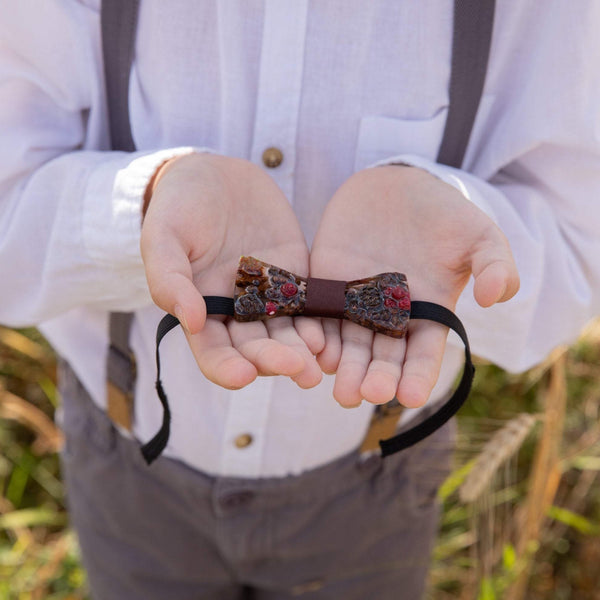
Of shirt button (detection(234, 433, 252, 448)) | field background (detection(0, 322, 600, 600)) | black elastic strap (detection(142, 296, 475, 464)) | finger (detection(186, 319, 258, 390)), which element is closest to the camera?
finger (detection(186, 319, 258, 390))

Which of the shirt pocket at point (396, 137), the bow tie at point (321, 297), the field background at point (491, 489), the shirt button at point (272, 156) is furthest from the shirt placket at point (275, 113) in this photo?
the field background at point (491, 489)

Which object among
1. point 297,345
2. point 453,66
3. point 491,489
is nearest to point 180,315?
point 297,345

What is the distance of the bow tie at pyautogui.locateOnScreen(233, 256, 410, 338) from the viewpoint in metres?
0.78

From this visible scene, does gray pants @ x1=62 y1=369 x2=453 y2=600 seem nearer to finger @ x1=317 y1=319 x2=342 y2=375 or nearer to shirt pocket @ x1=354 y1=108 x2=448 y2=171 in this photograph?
finger @ x1=317 y1=319 x2=342 y2=375

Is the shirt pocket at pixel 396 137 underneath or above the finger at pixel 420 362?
above

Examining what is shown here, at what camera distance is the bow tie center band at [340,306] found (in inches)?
30.6

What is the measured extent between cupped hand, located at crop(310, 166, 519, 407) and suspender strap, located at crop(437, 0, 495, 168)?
118 millimetres

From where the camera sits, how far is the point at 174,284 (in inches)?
27.4

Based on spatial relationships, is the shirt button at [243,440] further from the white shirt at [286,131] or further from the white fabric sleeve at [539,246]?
the white fabric sleeve at [539,246]

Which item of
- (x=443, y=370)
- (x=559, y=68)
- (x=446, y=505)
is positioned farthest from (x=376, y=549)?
(x=559, y=68)

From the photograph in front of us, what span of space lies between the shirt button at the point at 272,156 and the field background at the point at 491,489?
83cm

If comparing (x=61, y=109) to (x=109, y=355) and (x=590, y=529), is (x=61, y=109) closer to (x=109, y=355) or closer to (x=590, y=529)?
(x=109, y=355)

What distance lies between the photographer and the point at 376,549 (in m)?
1.25

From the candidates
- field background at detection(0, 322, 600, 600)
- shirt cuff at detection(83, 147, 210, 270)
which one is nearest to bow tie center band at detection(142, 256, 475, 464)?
shirt cuff at detection(83, 147, 210, 270)
